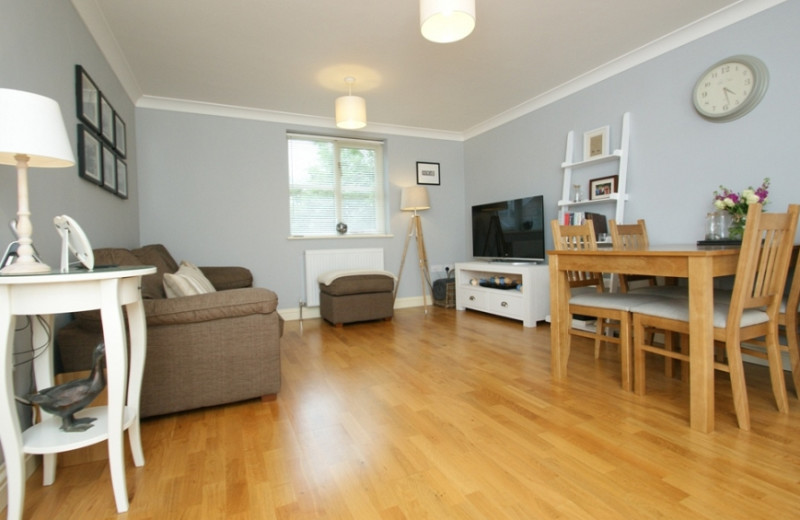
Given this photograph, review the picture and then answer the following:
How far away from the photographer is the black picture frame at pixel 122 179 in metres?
3.03

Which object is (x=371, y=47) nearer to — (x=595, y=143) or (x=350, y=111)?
(x=350, y=111)

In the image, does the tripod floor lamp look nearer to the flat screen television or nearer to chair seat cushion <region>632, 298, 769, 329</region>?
the flat screen television

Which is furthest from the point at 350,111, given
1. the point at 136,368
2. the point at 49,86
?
the point at 136,368

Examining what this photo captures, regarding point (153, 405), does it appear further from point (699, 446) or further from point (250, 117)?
point (250, 117)

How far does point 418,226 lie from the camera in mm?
4938

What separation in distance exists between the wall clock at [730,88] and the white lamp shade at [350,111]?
2.50 metres

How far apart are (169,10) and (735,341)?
3.50 meters

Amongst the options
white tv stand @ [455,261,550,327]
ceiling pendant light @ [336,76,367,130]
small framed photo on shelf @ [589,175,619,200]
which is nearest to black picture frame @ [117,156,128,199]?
ceiling pendant light @ [336,76,367,130]

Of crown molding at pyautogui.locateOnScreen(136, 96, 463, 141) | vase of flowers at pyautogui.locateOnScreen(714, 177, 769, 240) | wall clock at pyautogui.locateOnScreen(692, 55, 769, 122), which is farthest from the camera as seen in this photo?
crown molding at pyautogui.locateOnScreen(136, 96, 463, 141)

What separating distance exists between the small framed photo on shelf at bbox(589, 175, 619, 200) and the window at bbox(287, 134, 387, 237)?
246 cm

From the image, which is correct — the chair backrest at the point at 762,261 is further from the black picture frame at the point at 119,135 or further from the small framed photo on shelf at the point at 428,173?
the black picture frame at the point at 119,135

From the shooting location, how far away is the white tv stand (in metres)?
3.70

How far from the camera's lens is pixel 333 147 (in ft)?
15.8

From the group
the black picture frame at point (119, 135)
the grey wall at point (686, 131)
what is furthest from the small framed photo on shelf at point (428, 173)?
the black picture frame at point (119, 135)
